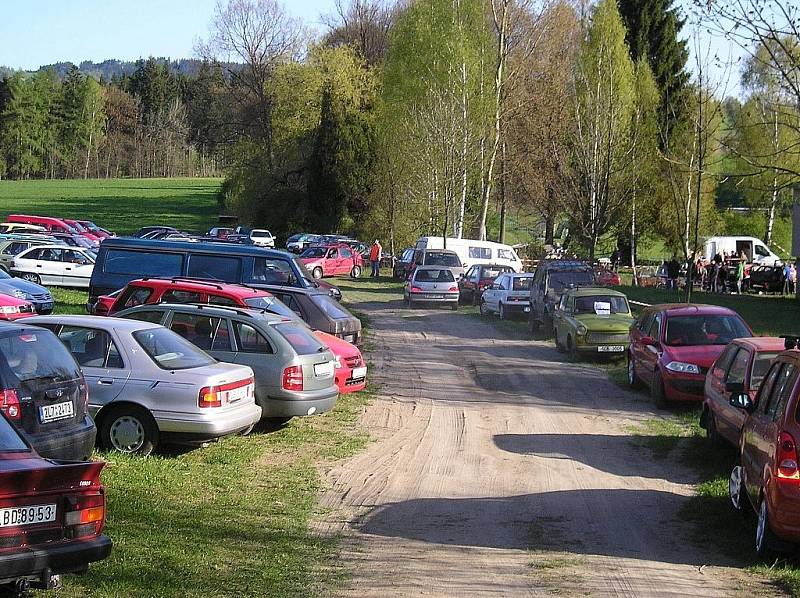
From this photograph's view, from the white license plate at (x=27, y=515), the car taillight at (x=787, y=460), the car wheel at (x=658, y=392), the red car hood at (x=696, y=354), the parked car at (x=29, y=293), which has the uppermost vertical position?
the car taillight at (x=787, y=460)

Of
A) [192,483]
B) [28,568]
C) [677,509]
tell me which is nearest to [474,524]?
[677,509]

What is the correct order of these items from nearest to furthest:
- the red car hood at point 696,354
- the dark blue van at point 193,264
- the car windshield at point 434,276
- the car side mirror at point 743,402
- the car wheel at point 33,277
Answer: the car side mirror at point 743,402, the red car hood at point 696,354, the dark blue van at point 193,264, the car wheel at point 33,277, the car windshield at point 434,276

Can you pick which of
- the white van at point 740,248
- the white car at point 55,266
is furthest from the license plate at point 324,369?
the white van at point 740,248

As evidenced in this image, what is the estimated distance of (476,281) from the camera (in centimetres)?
3931

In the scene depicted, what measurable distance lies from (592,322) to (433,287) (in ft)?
45.9

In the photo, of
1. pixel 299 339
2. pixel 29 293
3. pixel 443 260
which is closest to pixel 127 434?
pixel 299 339

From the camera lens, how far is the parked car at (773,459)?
25.4ft

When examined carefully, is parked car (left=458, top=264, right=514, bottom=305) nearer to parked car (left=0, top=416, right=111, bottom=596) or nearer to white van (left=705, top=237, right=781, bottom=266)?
white van (left=705, top=237, right=781, bottom=266)

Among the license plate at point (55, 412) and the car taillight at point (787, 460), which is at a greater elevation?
the car taillight at point (787, 460)

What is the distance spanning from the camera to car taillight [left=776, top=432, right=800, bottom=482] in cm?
770

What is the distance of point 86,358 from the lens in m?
11.9

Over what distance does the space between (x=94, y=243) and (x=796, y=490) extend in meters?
44.4

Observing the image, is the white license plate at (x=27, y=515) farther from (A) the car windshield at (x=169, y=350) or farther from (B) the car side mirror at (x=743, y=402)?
(B) the car side mirror at (x=743, y=402)

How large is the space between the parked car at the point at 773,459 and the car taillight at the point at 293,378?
604cm
